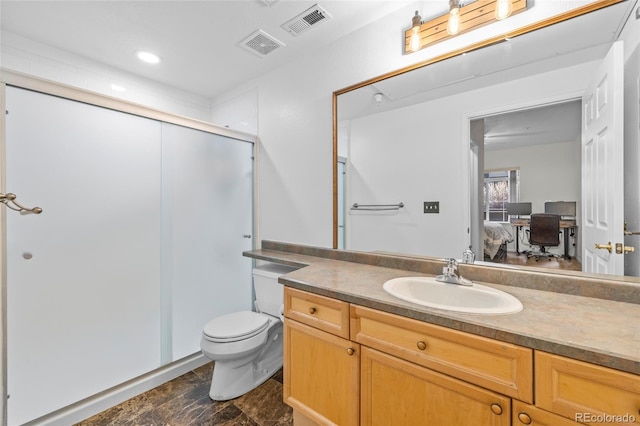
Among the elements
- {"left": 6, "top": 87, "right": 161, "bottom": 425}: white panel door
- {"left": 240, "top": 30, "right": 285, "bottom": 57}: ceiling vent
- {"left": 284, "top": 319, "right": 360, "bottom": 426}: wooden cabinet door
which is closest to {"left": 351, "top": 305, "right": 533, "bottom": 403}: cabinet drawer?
{"left": 284, "top": 319, "right": 360, "bottom": 426}: wooden cabinet door

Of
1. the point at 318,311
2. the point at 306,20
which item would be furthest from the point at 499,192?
the point at 306,20

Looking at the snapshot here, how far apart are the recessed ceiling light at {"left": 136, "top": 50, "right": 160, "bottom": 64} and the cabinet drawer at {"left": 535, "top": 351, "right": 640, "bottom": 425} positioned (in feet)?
9.10

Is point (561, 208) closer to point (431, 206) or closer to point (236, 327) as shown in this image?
point (431, 206)

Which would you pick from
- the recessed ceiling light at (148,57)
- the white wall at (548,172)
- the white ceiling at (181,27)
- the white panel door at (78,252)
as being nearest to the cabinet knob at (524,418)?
the white wall at (548,172)

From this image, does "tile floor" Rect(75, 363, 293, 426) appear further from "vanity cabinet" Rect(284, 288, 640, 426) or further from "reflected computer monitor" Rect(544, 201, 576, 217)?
"reflected computer monitor" Rect(544, 201, 576, 217)

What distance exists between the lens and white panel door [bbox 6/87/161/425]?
1.41m

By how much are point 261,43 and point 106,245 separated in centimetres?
169

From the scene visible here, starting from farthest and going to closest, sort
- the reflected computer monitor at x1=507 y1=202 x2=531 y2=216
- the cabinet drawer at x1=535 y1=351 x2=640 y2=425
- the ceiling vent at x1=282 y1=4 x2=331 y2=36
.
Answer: the ceiling vent at x1=282 y1=4 x2=331 y2=36, the reflected computer monitor at x1=507 y1=202 x2=531 y2=216, the cabinet drawer at x1=535 y1=351 x2=640 y2=425

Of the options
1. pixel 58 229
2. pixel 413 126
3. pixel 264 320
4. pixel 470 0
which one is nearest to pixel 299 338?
pixel 264 320

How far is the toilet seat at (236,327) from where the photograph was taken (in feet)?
5.50

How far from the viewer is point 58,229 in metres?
1.52

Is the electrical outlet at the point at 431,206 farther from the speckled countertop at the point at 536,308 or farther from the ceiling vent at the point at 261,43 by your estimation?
the ceiling vent at the point at 261,43

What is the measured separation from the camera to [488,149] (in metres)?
1.34

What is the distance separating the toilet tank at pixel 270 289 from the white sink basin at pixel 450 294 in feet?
3.08
